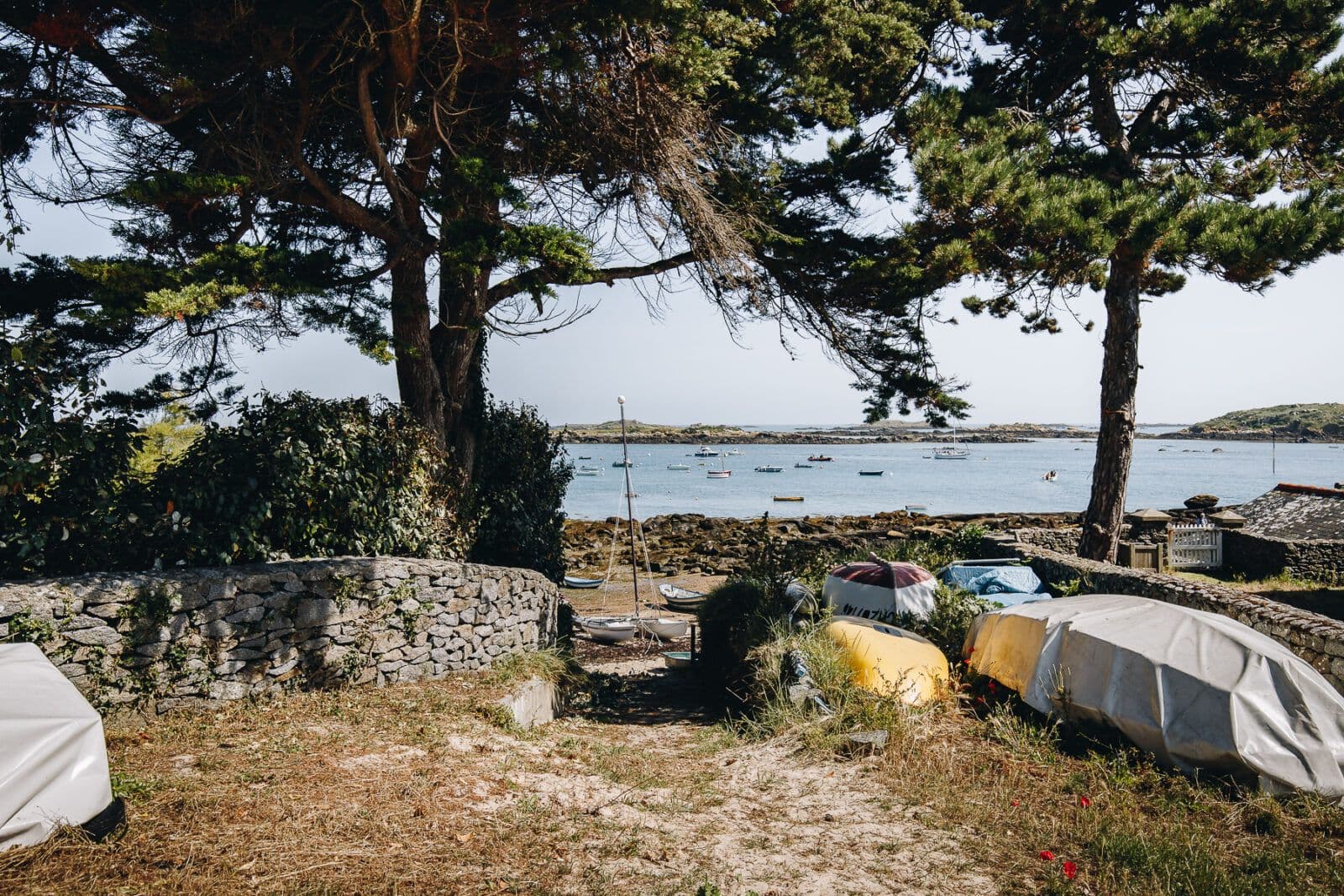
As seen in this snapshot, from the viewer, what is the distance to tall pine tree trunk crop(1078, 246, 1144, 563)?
1325 cm

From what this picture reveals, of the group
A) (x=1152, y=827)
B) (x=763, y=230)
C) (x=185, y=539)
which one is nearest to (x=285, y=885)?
(x=185, y=539)

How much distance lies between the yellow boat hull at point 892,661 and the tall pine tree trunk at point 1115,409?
7.16 meters

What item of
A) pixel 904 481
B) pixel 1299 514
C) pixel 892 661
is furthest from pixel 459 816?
pixel 904 481

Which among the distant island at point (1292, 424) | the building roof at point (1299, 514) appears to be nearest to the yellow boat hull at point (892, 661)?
the building roof at point (1299, 514)

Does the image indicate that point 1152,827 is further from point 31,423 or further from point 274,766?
point 31,423

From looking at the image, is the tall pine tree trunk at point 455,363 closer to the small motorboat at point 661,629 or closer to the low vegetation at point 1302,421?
the small motorboat at point 661,629

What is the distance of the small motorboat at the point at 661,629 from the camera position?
1417 cm

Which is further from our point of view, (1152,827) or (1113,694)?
(1113,694)

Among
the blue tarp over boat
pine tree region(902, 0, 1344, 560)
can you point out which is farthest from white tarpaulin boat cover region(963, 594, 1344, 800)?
pine tree region(902, 0, 1344, 560)

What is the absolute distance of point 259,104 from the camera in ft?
28.4

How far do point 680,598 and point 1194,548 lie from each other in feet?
38.7

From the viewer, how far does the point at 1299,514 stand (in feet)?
60.7

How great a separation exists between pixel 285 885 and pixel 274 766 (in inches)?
64.8

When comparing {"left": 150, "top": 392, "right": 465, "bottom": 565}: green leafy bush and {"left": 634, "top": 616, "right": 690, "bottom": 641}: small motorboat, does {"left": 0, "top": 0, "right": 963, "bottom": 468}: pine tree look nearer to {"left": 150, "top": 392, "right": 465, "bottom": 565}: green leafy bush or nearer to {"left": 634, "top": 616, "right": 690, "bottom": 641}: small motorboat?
{"left": 150, "top": 392, "right": 465, "bottom": 565}: green leafy bush
